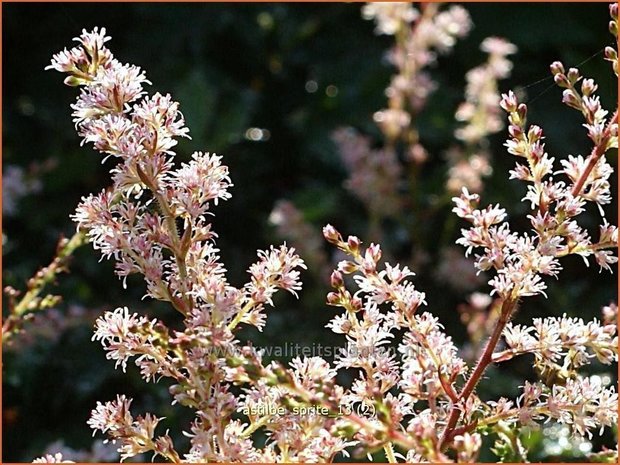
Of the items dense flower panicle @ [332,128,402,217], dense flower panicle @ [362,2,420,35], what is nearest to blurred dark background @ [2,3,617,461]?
dense flower panicle @ [332,128,402,217]

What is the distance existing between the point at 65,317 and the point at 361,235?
0.75m

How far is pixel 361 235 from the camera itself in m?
2.16

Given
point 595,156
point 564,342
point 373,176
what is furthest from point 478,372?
point 373,176

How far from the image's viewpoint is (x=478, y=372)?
71 centimetres

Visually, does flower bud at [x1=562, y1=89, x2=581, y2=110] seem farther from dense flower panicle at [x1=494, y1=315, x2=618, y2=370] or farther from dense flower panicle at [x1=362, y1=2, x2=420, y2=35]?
dense flower panicle at [x1=362, y1=2, x2=420, y2=35]

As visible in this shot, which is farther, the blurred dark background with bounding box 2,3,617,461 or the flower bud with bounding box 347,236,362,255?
the blurred dark background with bounding box 2,3,617,461

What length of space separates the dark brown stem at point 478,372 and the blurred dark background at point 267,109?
3.67 feet

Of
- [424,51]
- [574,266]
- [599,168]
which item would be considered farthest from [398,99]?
[599,168]

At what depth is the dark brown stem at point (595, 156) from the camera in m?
0.73

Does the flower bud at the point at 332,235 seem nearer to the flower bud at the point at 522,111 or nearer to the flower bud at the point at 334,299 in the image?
the flower bud at the point at 334,299

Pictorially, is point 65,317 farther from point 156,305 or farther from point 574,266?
point 574,266

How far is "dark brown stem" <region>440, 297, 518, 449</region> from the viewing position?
2.31 feet

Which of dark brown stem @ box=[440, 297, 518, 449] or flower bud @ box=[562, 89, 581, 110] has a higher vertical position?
flower bud @ box=[562, 89, 581, 110]

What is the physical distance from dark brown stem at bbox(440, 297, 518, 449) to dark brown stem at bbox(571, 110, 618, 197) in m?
0.11
